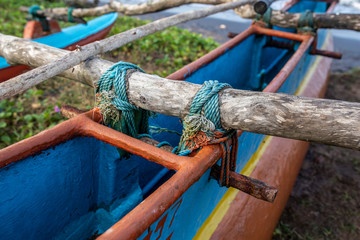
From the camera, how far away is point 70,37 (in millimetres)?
4305

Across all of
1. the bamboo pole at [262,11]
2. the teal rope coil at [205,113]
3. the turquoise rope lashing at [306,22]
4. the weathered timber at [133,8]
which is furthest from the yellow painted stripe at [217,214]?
the weathered timber at [133,8]

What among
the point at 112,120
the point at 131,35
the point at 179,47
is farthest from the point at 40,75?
the point at 179,47

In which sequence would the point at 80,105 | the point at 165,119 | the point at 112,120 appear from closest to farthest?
the point at 112,120 < the point at 165,119 < the point at 80,105

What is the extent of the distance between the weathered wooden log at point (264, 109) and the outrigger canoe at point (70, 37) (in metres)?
2.23

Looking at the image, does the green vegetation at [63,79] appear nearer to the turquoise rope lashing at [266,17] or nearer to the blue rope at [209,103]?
the blue rope at [209,103]

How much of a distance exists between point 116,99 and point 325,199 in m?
2.69

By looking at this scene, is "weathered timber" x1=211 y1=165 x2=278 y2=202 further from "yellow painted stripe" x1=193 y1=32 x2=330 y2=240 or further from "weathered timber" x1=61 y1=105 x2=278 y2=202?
"yellow painted stripe" x1=193 y1=32 x2=330 y2=240

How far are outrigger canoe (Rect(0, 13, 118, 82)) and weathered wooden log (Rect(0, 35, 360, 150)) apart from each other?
223cm

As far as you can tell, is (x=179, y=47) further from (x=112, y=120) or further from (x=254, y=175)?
(x=112, y=120)

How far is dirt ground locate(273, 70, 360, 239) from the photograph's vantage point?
9.17ft

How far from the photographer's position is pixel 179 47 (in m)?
5.73

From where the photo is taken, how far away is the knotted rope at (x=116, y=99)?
152 cm

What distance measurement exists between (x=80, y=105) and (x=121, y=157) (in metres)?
2.36

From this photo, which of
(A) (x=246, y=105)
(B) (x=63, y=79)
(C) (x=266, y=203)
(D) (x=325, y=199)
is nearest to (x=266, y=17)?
(D) (x=325, y=199)
